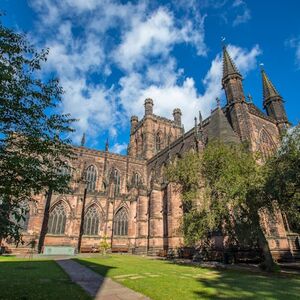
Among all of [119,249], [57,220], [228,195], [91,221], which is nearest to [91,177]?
[91,221]

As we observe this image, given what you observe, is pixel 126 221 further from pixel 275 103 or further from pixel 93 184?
pixel 275 103

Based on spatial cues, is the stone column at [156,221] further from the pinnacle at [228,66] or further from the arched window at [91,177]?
the pinnacle at [228,66]

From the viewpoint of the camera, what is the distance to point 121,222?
3459 centimetres

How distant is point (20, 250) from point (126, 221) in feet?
45.4

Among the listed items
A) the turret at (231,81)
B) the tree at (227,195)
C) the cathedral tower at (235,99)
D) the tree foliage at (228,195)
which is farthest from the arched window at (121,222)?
the turret at (231,81)

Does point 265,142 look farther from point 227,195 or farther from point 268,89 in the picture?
point 227,195

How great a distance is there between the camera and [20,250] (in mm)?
26797

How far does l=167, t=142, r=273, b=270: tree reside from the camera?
47.3ft

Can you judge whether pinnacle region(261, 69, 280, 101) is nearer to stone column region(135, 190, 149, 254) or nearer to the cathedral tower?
the cathedral tower

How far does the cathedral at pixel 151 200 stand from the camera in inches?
1093

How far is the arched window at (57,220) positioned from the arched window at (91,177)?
318 inches

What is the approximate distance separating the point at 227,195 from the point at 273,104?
84.4 ft

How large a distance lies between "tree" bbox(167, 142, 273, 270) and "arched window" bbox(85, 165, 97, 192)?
24.3m

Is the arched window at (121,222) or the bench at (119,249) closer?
the bench at (119,249)
